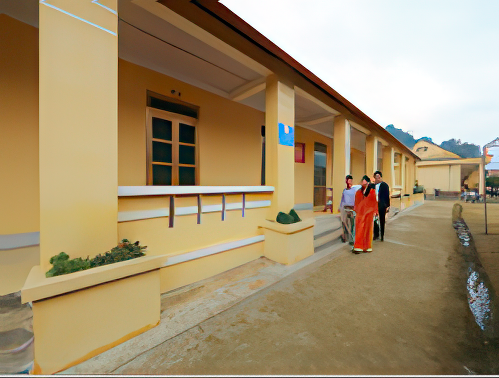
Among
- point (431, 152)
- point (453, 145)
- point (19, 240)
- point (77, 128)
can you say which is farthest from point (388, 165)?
point (453, 145)

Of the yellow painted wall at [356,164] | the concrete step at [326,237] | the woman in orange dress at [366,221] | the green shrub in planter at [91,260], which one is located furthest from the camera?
the yellow painted wall at [356,164]

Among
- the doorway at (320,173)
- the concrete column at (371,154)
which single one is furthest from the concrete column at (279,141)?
the concrete column at (371,154)

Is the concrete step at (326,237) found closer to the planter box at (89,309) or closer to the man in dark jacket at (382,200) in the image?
the man in dark jacket at (382,200)

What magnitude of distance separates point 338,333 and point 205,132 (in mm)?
4512

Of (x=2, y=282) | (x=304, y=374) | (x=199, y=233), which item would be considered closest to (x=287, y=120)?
(x=199, y=233)

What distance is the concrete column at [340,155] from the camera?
7078 millimetres

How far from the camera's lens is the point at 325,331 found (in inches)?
84.4

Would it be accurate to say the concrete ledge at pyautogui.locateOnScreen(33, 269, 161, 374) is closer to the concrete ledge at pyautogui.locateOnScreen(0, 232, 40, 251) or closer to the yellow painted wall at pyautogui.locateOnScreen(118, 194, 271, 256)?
the yellow painted wall at pyautogui.locateOnScreen(118, 194, 271, 256)

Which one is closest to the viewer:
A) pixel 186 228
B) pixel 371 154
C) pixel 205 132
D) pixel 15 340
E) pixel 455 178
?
pixel 15 340

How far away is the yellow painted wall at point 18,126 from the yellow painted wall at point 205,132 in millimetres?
1108

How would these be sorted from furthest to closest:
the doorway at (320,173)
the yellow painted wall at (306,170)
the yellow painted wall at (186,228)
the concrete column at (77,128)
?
the doorway at (320,173) → the yellow painted wall at (306,170) → the yellow painted wall at (186,228) → the concrete column at (77,128)

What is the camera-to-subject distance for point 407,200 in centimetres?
1285

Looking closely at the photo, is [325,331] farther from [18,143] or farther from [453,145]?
[453,145]

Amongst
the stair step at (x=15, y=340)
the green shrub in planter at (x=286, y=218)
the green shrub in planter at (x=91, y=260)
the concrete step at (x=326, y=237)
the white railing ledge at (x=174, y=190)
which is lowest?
the stair step at (x=15, y=340)
